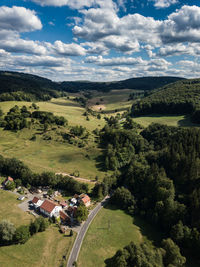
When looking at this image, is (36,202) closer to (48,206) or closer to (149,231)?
(48,206)

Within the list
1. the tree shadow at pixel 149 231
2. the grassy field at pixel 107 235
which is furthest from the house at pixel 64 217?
the tree shadow at pixel 149 231

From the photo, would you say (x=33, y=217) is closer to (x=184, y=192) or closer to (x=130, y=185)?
(x=130, y=185)

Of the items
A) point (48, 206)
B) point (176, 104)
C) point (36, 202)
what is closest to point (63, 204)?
point (48, 206)

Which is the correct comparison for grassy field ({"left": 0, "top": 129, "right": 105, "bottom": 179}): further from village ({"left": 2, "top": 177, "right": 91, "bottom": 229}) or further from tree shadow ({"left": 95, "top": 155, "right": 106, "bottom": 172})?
village ({"left": 2, "top": 177, "right": 91, "bottom": 229})

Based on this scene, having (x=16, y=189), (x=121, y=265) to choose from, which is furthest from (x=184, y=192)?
(x=16, y=189)

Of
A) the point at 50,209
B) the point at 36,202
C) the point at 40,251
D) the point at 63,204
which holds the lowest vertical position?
the point at 40,251
